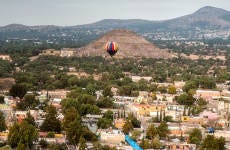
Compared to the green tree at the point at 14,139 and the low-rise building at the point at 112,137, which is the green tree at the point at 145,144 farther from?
the green tree at the point at 14,139

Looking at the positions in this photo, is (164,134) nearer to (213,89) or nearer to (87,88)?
(87,88)

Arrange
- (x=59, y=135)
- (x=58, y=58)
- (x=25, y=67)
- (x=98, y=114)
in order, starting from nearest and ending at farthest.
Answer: (x=59, y=135), (x=98, y=114), (x=25, y=67), (x=58, y=58)

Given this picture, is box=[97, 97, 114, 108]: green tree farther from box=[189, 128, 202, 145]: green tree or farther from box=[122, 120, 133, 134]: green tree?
box=[189, 128, 202, 145]: green tree

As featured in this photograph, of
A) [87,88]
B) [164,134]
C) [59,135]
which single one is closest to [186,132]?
[164,134]

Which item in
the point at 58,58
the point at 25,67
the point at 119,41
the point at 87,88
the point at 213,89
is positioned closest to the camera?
the point at 87,88

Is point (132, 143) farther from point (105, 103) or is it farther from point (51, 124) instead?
point (105, 103)

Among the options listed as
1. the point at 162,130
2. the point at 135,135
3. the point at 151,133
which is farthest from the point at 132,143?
the point at 162,130

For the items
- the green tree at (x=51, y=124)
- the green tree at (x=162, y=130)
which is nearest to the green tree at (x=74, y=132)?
the green tree at (x=51, y=124)

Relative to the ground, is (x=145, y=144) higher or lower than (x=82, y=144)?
lower
